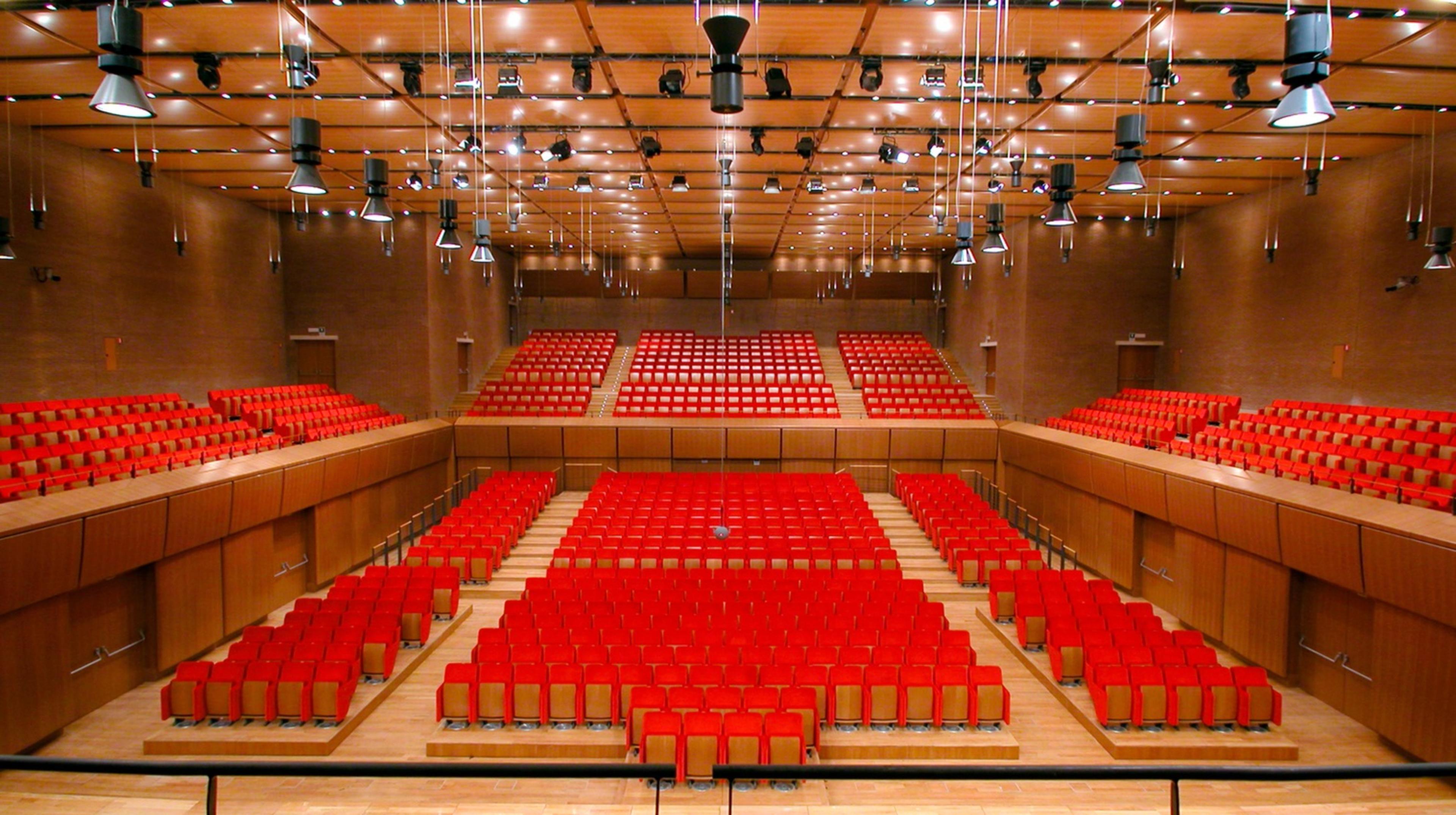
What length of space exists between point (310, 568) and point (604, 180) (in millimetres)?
8456

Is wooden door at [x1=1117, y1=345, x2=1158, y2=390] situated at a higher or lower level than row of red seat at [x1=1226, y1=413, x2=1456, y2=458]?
higher

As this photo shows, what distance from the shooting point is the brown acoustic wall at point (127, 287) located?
10656mm

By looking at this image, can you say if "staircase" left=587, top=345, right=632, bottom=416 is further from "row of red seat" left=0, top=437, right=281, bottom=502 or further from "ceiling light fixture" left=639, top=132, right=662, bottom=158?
"ceiling light fixture" left=639, top=132, right=662, bottom=158

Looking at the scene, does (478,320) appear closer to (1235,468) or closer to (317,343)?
(317,343)

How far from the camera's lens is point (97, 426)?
34.1 ft

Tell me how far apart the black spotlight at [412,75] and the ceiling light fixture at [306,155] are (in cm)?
296

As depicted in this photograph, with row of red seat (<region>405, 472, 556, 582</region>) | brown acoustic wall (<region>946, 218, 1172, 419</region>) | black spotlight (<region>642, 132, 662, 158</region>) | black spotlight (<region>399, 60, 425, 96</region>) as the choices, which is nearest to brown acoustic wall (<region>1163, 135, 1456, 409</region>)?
brown acoustic wall (<region>946, 218, 1172, 419</region>)

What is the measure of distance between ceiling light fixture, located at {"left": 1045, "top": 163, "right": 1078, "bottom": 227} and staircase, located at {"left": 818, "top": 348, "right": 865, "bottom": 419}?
32.0 ft

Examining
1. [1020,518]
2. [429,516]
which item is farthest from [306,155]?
[1020,518]

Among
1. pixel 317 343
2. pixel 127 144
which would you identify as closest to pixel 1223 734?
pixel 127 144

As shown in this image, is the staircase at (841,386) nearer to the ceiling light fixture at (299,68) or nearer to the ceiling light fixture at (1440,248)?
the ceiling light fixture at (1440,248)

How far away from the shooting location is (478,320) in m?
20.3

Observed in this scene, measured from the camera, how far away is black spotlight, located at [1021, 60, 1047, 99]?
8086 millimetres

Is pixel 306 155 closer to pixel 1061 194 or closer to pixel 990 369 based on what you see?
pixel 1061 194
